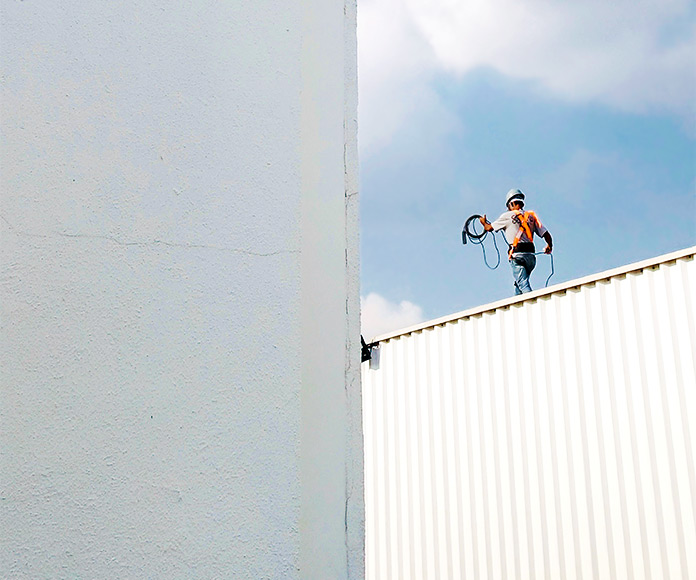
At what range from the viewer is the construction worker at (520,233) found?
7.98 m

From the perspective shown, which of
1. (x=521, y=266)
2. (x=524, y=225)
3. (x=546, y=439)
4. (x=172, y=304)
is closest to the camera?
(x=172, y=304)

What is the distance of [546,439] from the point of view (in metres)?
5.57

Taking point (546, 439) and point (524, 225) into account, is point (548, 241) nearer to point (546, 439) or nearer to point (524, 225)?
point (524, 225)

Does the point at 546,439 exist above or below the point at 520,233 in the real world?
below

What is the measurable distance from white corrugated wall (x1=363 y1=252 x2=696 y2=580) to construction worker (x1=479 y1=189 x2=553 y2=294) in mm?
1813

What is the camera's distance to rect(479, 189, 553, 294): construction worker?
26.2ft

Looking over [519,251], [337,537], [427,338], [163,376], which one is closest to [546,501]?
[427,338]

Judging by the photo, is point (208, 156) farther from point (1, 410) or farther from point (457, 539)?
point (457, 539)

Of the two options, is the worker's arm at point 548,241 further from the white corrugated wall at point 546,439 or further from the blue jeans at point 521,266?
the white corrugated wall at point 546,439

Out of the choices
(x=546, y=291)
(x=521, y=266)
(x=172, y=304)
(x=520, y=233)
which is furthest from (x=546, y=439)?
(x=172, y=304)

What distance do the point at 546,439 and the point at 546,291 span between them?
43.9 inches

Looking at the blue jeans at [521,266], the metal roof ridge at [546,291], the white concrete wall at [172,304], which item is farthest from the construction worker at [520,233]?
the white concrete wall at [172,304]

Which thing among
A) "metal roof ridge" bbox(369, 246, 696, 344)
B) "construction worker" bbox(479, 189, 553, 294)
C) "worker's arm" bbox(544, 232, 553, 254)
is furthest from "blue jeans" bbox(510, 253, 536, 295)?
"metal roof ridge" bbox(369, 246, 696, 344)

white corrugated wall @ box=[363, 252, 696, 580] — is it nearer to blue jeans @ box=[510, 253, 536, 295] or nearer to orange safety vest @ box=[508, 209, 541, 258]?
blue jeans @ box=[510, 253, 536, 295]
